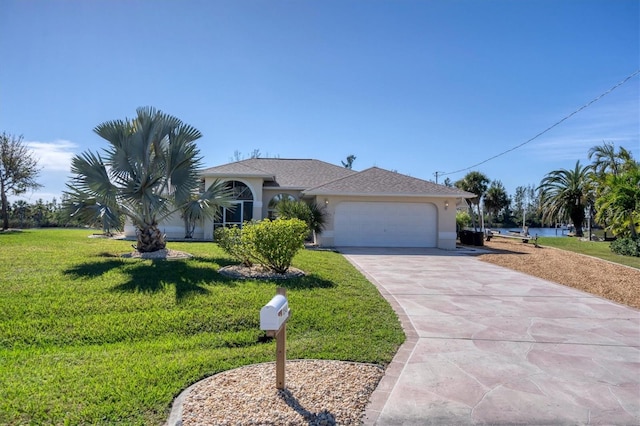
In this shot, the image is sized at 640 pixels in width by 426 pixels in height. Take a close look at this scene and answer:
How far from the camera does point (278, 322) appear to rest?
11.5ft

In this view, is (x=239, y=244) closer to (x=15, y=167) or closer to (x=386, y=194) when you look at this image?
(x=386, y=194)

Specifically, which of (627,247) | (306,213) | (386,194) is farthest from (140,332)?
(627,247)

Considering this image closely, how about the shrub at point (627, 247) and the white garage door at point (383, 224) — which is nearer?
the shrub at point (627, 247)

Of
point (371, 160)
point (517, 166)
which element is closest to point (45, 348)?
point (517, 166)

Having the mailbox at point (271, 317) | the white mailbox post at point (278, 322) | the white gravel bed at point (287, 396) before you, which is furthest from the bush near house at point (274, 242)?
the mailbox at point (271, 317)

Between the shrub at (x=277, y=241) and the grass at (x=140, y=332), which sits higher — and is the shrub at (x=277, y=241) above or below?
above

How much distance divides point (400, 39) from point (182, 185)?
28.7 feet

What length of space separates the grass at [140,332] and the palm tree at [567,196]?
30093 millimetres

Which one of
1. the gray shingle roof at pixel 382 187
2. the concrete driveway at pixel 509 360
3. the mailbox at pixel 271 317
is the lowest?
the concrete driveway at pixel 509 360

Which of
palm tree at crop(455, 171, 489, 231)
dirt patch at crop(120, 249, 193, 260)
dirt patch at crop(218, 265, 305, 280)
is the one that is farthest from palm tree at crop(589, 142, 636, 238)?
dirt patch at crop(120, 249, 193, 260)

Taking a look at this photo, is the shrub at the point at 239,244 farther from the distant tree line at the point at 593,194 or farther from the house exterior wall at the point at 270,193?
the distant tree line at the point at 593,194

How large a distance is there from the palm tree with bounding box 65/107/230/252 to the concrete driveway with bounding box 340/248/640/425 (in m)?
7.34

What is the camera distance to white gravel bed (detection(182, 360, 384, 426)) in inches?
129

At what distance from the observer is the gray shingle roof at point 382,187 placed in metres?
19.1
